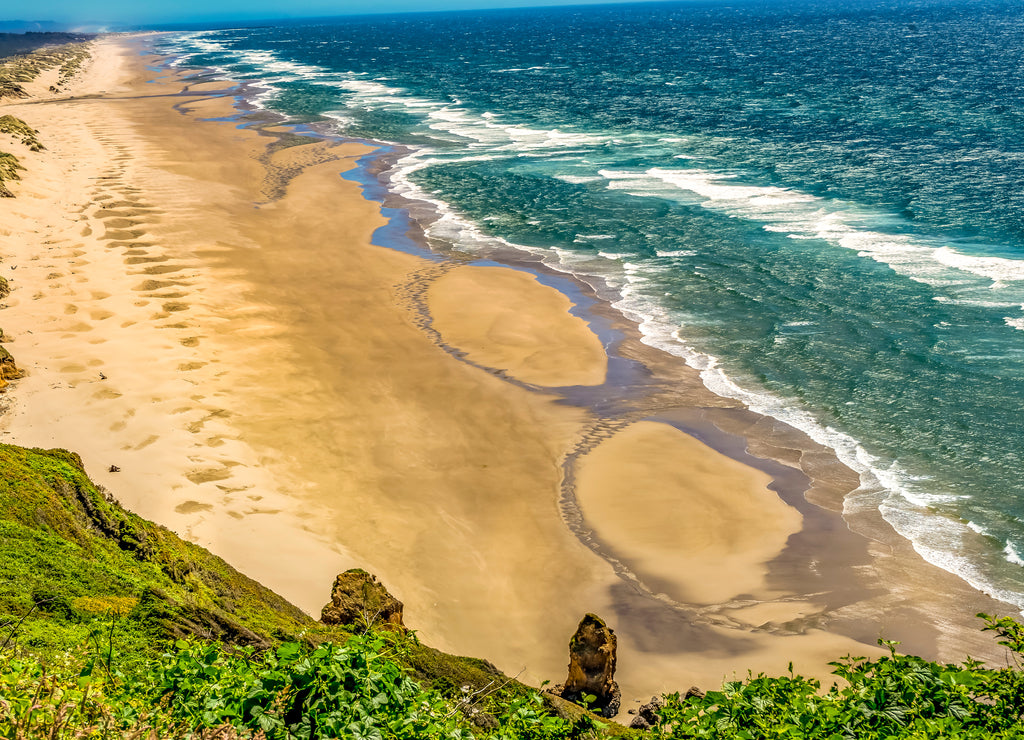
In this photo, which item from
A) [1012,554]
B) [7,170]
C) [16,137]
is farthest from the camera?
[16,137]

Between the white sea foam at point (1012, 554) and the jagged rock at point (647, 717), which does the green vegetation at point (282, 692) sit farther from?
the white sea foam at point (1012, 554)

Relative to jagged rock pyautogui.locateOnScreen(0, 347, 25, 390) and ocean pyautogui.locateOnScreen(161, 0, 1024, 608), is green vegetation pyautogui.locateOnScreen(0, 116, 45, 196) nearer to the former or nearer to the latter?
ocean pyautogui.locateOnScreen(161, 0, 1024, 608)

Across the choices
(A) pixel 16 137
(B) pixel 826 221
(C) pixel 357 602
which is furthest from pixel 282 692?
(A) pixel 16 137

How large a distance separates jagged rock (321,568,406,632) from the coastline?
6.58ft

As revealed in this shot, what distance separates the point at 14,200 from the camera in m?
31.2

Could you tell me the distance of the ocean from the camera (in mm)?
17062

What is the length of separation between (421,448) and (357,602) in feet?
23.8

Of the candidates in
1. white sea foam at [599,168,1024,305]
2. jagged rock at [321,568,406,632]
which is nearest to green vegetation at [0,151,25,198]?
white sea foam at [599,168,1024,305]

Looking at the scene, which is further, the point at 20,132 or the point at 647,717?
the point at 20,132

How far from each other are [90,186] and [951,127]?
161 feet

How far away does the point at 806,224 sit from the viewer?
31.9 meters

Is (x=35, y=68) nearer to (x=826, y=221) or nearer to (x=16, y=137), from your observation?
(x=16, y=137)

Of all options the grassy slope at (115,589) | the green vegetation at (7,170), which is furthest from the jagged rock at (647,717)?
the green vegetation at (7,170)

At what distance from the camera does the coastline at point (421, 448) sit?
40.5 feet
